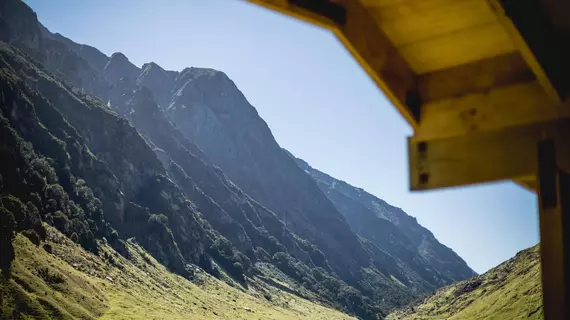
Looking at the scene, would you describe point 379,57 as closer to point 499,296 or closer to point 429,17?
point 429,17

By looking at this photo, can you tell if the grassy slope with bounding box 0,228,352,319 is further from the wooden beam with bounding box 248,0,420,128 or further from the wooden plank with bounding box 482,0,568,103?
the wooden plank with bounding box 482,0,568,103

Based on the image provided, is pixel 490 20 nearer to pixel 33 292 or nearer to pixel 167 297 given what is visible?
pixel 33 292

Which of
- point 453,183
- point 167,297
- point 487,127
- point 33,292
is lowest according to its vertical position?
point 167,297

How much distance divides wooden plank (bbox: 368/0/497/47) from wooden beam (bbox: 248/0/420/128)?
0.48 feet

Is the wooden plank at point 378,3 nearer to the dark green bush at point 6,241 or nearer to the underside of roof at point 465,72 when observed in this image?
the underside of roof at point 465,72

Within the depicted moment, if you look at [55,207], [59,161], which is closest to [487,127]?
[55,207]

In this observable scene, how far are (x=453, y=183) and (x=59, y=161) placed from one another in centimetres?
17202

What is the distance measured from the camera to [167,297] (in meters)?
130

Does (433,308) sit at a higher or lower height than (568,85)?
lower

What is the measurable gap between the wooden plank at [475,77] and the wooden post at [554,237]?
45.3 inches

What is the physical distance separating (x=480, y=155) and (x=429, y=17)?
1681mm

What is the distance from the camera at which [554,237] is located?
4262 millimetres

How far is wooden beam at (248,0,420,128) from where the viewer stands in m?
3.86

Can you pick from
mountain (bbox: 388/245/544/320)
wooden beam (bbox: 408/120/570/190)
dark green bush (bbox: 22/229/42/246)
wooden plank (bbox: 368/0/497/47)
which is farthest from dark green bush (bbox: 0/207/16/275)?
mountain (bbox: 388/245/544/320)
